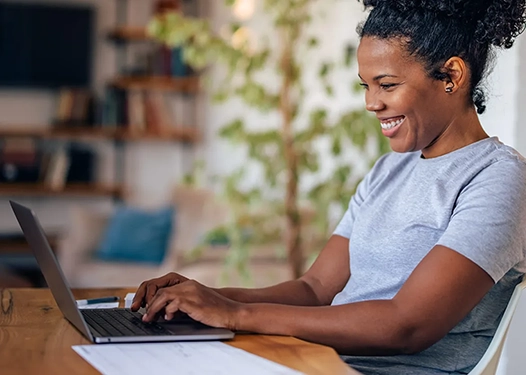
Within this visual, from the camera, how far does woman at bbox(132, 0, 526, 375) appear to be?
→ 1211mm

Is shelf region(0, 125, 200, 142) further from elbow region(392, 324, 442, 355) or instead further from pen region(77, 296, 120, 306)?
elbow region(392, 324, 442, 355)

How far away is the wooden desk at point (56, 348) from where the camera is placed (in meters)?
1.01

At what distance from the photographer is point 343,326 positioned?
1.22 meters

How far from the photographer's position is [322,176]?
450 cm

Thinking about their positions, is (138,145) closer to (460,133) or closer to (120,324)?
(460,133)

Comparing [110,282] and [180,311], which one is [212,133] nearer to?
[110,282]

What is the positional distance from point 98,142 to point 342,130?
3.67 meters

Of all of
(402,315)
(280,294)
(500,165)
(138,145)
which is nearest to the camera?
(402,315)

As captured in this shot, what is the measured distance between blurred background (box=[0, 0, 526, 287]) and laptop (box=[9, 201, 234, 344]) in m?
1.92

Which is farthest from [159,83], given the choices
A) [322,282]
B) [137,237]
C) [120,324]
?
[120,324]

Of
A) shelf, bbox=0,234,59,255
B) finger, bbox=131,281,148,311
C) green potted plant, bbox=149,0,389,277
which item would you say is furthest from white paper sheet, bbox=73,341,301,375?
shelf, bbox=0,234,59,255

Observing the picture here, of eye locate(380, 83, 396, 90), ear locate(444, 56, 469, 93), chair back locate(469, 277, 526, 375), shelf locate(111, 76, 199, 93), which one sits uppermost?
ear locate(444, 56, 469, 93)

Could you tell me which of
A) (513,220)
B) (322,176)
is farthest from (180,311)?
(322,176)

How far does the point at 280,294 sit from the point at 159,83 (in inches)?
196
